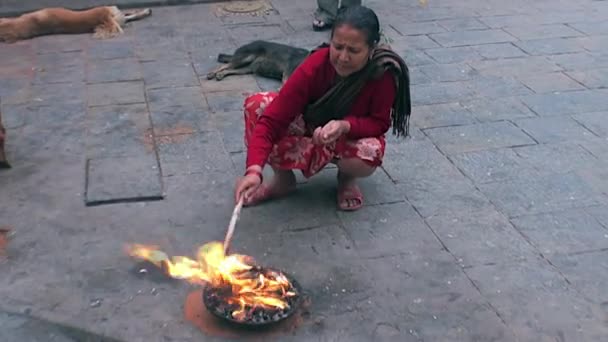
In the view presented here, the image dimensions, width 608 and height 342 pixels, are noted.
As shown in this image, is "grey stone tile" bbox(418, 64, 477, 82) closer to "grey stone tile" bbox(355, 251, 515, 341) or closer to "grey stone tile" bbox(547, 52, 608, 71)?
"grey stone tile" bbox(547, 52, 608, 71)

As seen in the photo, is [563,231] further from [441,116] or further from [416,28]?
[416,28]

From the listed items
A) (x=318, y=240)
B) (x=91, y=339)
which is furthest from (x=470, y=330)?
(x=91, y=339)

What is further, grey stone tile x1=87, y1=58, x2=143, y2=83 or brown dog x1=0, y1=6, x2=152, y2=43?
brown dog x1=0, y1=6, x2=152, y2=43

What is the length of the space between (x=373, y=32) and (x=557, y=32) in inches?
154

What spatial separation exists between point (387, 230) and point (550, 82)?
2.45m

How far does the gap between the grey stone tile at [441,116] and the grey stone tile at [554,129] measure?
0.33 meters

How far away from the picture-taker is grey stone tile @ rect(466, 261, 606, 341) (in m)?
2.94

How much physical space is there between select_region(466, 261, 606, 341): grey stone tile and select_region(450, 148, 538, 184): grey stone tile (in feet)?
2.74

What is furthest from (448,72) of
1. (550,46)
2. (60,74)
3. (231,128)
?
(60,74)

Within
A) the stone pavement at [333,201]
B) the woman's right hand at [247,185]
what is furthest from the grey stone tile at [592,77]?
the woman's right hand at [247,185]

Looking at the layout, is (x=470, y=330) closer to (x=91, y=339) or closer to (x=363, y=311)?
(x=363, y=311)

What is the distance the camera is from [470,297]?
123 inches

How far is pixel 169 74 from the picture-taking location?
5645 mm

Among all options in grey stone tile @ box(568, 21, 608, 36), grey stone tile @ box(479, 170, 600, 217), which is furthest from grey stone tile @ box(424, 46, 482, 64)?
grey stone tile @ box(479, 170, 600, 217)
